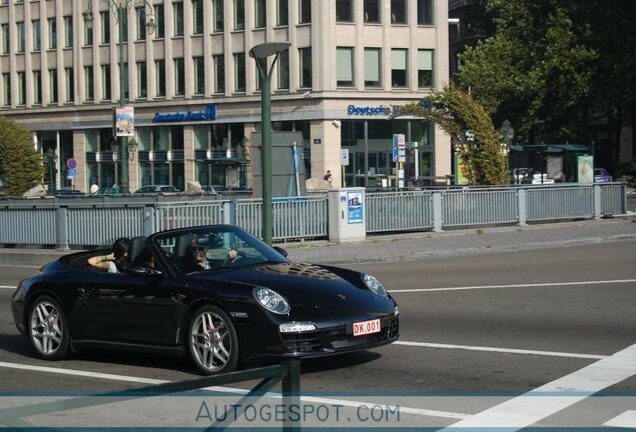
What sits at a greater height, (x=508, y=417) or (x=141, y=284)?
(x=141, y=284)

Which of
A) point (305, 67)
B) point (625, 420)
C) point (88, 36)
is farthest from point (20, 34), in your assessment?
point (625, 420)

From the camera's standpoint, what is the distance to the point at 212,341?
9086mm

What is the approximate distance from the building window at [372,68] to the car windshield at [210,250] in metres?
48.7

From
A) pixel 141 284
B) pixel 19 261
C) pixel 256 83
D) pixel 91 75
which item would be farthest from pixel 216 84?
pixel 141 284

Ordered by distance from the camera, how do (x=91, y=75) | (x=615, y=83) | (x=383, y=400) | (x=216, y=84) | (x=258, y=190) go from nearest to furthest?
(x=383, y=400) < (x=258, y=190) < (x=615, y=83) < (x=216, y=84) < (x=91, y=75)

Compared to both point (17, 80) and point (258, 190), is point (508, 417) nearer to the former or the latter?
point (258, 190)

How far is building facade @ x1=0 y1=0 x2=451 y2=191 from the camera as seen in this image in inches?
2282

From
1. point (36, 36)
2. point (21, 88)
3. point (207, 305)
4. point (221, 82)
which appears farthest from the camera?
point (21, 88)

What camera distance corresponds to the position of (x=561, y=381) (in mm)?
8547

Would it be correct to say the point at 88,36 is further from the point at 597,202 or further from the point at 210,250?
the point at 210,250

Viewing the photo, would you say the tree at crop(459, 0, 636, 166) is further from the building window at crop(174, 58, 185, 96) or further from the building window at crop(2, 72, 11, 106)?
the building window at crop(2, 72, 11, 106)

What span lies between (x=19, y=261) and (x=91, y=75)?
47.7 m

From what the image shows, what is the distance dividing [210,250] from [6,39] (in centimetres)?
6923

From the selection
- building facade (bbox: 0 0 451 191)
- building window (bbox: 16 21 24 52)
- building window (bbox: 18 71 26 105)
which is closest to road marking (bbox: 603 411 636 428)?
building facade (bbox: 0 0 451 191)
